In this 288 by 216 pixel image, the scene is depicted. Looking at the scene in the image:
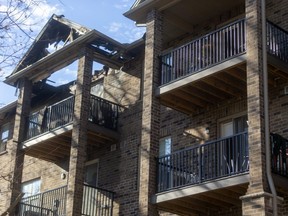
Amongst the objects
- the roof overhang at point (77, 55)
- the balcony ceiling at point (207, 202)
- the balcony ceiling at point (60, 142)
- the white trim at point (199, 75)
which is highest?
the roof overhang at point (77, 55)

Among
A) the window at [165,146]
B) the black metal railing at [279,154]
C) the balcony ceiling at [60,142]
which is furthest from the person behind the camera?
the balcony ceiling at [60,142]

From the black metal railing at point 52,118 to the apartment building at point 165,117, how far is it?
0.17ft

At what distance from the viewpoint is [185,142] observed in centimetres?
1844

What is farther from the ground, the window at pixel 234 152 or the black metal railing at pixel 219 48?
the black metal railing at pixel 219 48

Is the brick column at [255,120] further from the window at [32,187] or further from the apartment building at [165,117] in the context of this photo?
the window at [32,187]

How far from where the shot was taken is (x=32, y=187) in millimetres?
24391

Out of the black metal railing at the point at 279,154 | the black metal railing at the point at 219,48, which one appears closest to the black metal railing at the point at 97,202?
the black metal railing at the point at 219,48

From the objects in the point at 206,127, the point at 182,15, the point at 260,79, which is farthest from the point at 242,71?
the point at 182,15

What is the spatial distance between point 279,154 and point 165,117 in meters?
5.75

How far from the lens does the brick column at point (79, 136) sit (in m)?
19.4

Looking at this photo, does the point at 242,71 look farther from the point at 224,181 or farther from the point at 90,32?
the point at 90,32

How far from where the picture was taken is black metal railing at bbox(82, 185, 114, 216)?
20094 mm

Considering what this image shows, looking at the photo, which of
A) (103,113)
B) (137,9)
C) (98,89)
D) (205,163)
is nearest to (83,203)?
(103,113)

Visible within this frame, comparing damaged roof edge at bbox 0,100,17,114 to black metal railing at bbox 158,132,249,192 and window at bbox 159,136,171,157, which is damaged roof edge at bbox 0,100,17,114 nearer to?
window at bbox 159,136,171,157
